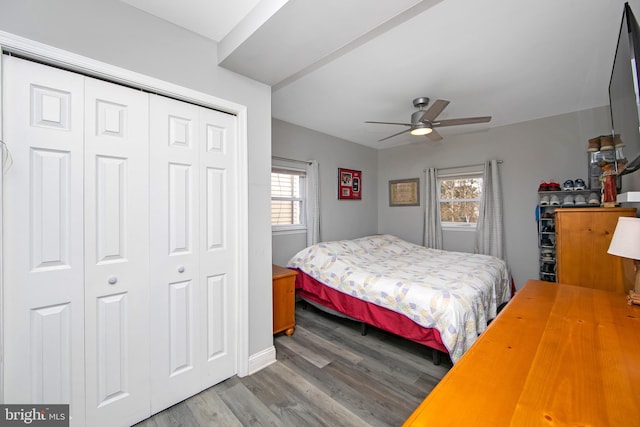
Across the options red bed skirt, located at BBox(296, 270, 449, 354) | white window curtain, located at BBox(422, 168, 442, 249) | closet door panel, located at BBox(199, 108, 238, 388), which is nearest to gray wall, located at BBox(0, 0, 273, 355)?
closet door panel, located at BBox(199, 108, 238, 388)

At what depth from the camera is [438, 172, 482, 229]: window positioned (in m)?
4.08

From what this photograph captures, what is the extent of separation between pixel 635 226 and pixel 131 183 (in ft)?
8.40

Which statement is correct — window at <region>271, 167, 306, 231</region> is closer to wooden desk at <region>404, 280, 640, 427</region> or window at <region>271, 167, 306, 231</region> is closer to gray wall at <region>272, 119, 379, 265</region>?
gray wall at <region>272, 119, 379, 265</region>

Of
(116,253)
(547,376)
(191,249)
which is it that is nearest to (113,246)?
(116,253)

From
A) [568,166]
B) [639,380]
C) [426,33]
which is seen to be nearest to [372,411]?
[639,380]

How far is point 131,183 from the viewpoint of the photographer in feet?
5.00

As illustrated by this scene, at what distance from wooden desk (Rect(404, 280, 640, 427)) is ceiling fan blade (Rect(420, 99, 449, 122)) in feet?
6.01

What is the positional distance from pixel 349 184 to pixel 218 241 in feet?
9.68

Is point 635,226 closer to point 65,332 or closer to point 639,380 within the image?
point 639,380

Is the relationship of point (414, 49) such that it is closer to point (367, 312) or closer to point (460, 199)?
point (367, 312)

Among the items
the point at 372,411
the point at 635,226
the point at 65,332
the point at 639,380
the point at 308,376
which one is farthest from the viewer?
the point at 308,376

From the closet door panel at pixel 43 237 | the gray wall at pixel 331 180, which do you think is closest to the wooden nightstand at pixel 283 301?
the gray wall at pixel 331 180

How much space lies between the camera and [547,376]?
0.70 meters

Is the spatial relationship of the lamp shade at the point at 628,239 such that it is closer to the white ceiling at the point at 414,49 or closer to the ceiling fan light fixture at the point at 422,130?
the white ceiling at the point at 414,49
